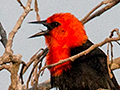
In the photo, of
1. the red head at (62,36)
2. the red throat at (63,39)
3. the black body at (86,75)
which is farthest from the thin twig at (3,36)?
the black body at (86,75)

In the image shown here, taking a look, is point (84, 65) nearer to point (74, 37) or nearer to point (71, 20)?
point (74, 37)

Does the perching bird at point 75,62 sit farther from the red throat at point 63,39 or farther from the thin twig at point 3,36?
the thin twig at point 3,36

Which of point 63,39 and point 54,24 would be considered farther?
point 54,24

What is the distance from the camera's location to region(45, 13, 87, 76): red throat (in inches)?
134

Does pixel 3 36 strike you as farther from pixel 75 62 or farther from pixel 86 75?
pixel 86 75

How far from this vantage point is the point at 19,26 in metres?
2.70

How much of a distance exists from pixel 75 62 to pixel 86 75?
0.27m

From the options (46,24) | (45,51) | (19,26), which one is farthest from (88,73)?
(19,26)

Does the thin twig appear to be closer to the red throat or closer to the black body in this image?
the red throat

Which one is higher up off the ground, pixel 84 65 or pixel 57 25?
pixel 57 25

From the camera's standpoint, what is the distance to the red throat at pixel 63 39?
3.40 m

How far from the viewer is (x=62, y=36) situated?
3486 millimetres

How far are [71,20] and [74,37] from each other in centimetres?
33

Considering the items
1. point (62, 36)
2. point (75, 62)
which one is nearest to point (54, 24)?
point (62, 36)
